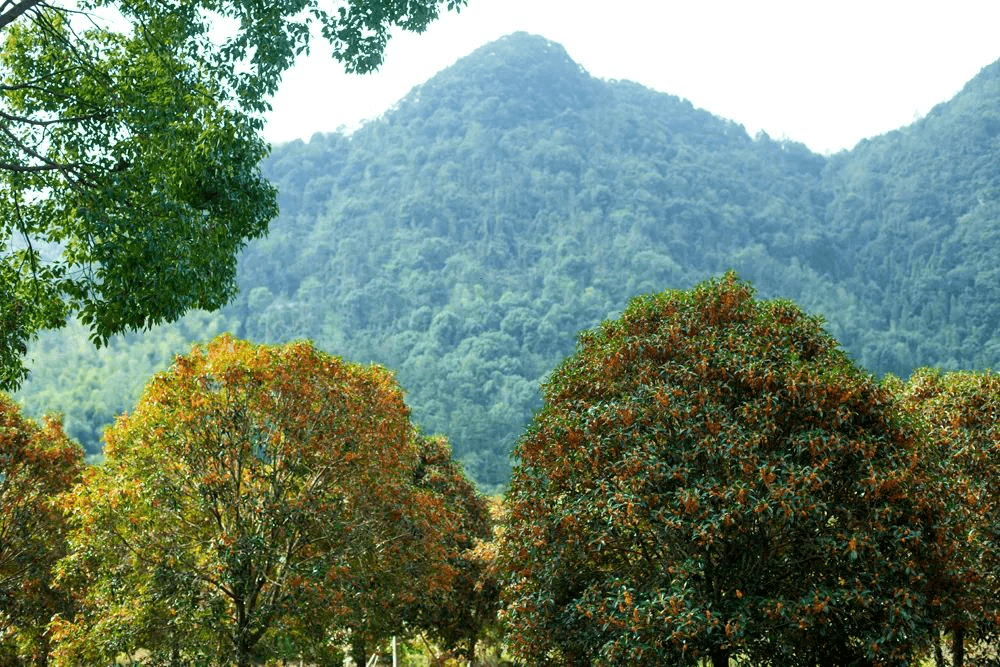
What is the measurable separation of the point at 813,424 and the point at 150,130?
7472mm

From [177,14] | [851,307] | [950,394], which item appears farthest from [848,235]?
[177,14]

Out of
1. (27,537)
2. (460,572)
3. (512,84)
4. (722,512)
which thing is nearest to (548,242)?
(512,84)

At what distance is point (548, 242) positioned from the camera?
14088 cm

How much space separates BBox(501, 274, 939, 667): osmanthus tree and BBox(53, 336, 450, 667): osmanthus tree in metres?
3.88

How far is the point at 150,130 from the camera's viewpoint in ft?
27.6

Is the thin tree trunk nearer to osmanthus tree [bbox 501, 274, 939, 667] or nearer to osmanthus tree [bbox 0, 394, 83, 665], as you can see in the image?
osmanthus tree [bbox 501, 274, 939, 667]

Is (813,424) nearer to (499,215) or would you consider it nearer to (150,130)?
(150,130)

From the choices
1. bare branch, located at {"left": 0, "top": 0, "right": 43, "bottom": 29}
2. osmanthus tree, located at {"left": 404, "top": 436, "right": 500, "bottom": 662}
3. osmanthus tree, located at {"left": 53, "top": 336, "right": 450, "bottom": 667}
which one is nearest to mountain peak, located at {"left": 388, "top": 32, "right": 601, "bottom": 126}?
osmanthus tree, located at {"left": 404, "top": 436, "right": 500, "bottom": 662}

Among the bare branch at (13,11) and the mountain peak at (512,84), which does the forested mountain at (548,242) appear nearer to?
the mountain peak at (512,84)

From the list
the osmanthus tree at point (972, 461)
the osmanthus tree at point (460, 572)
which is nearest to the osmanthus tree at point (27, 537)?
the osmanthus tree at point (460, 572)

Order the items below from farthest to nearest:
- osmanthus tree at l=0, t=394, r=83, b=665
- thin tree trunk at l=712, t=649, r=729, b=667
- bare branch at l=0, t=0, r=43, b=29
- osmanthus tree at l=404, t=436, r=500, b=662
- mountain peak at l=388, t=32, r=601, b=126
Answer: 1. mountain peak at l=388, t=32, r=601, b=126
2. osmanthus tree at l=404, t=436, r=500, b=662
3. osmanthus tree at l=0, t=394, r=83, b=665
4. thin tree trunk at l=712, t=649, r=729, b=667
5. bare branch at l=0, t=0, r=43, b=29

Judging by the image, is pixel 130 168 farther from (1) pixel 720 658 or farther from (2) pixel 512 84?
(2) pixel 512 84

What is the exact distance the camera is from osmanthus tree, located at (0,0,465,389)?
805 cm

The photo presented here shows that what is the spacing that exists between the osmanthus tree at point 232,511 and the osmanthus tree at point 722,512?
12.7ft
